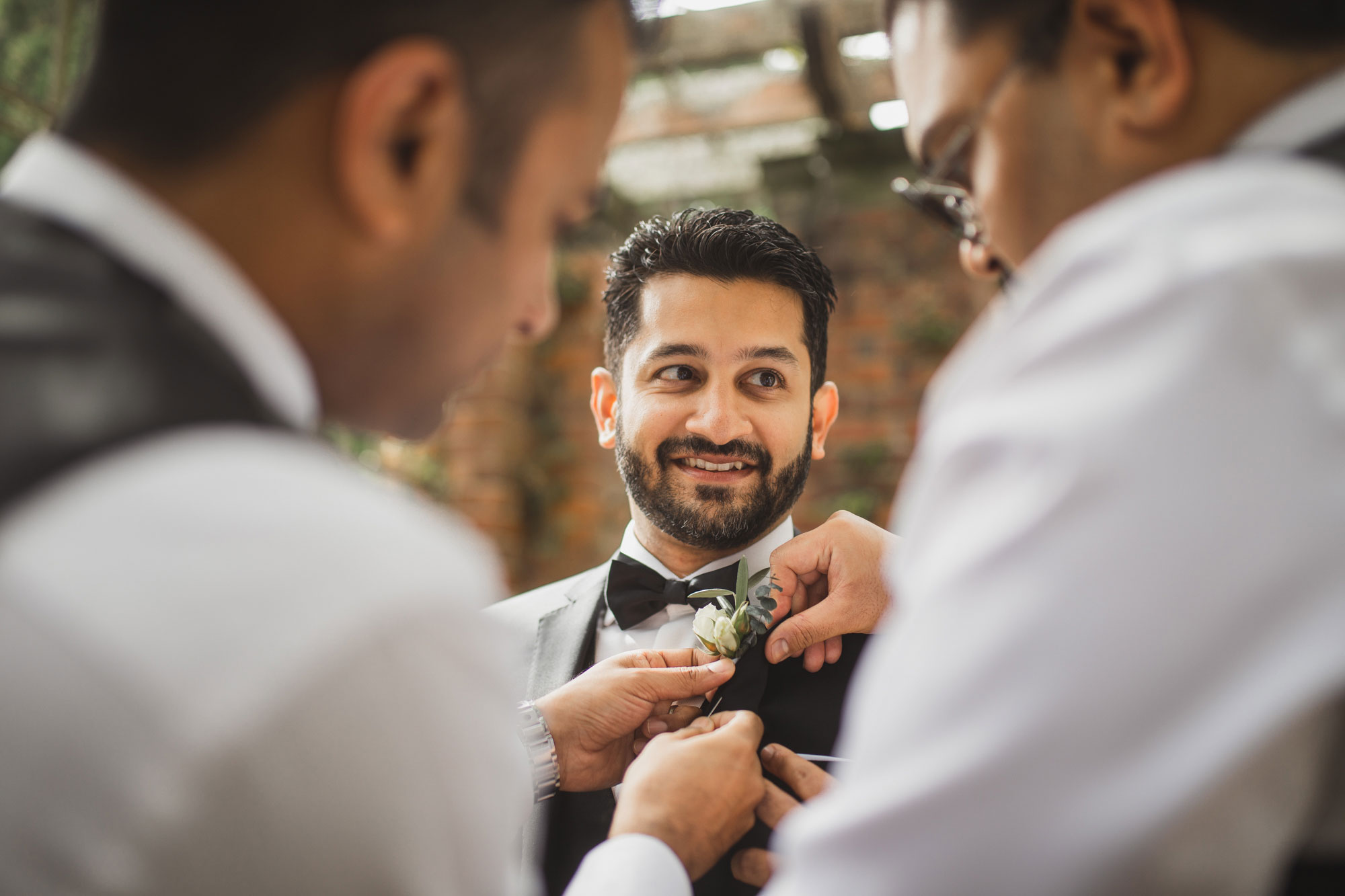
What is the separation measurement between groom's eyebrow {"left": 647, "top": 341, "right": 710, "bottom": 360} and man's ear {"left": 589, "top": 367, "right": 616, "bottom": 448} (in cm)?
25

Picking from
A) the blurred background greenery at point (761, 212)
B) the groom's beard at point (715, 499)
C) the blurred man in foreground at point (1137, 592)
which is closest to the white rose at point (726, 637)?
the groom's beard at point (715, 499)

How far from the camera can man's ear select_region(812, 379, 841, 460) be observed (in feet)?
6.67

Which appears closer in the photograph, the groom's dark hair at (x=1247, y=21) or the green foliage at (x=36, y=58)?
the groom's dark hair at (x=1247, y=21)

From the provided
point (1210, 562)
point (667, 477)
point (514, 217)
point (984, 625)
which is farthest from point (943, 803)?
point (667, 477)

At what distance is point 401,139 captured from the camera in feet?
2.44

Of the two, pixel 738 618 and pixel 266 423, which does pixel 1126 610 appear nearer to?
pixel 266 423

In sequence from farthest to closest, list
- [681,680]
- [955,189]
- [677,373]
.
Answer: [677,373] → [681,680] → [955,189]

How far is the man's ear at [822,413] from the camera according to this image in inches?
80.0

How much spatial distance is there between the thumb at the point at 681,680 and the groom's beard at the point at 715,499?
40 cm

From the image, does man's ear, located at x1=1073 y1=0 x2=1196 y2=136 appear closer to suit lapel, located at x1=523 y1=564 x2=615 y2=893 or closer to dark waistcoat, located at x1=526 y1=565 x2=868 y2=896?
dark waistcoat, located at x1=526 y1=565 x2=868 y2=896

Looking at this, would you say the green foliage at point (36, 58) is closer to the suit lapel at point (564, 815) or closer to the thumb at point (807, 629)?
the suit lapel at point (564, 815)

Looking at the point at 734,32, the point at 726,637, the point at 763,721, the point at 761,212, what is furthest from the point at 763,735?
the point at 761,212

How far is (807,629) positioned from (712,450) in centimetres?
43

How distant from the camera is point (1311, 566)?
52 cm
